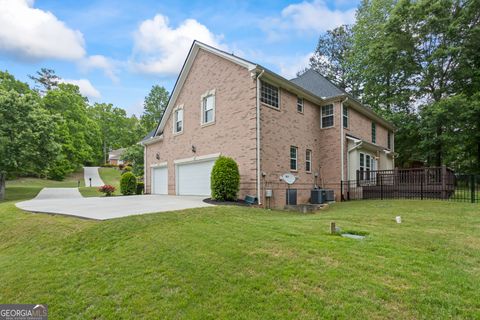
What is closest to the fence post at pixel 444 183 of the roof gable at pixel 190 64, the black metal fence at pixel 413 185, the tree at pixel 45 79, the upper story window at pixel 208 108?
the black metal fence at pixel 413 185

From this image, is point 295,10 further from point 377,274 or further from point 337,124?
point 377,274

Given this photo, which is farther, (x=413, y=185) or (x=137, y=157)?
(x=137, y=157)

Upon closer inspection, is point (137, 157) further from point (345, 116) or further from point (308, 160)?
point (345, 116)

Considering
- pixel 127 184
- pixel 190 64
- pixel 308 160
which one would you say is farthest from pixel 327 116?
pixel 127 184

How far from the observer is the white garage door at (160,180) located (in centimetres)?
1789

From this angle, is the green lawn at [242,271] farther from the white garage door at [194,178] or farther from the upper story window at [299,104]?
the upper story window at [299,104]

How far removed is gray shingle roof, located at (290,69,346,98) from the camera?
1540 centimetres

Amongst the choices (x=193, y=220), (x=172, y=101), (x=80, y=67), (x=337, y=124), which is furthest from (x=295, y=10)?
(x=80, y=67)

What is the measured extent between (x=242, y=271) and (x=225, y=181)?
7.21 metres

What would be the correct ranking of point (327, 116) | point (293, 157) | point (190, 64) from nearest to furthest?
point (293, 157), point (327, 116), point (190, 64)

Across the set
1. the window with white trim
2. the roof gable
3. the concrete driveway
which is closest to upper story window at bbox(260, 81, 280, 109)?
the roof gable

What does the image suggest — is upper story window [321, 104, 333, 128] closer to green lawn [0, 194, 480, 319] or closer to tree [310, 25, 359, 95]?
green lawn [0, 194, 480, 319]

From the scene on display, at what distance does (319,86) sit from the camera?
54.1 feet

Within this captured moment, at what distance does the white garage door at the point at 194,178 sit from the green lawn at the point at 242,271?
7341 mm
